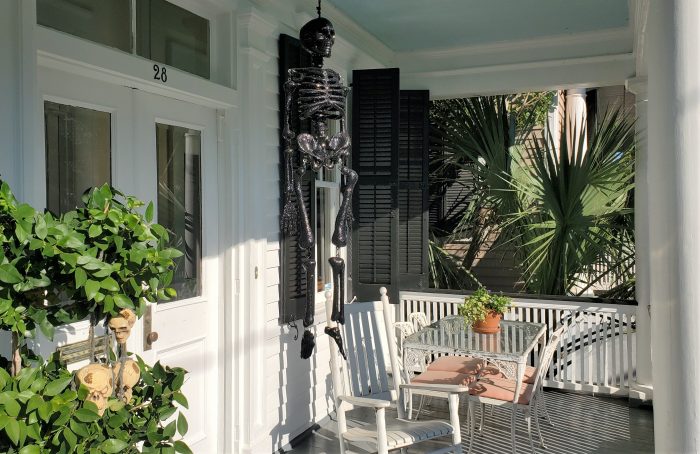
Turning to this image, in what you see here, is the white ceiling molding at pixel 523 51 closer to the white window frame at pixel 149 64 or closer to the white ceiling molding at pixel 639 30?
the white ceiling molding at pixel 639 30

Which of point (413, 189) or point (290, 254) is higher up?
point (413, 189)

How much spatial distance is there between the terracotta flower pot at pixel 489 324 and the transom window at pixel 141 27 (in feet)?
7.73

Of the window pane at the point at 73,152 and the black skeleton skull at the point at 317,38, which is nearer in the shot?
the window pane at the point at 73,152

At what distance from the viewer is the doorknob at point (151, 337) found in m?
3.00

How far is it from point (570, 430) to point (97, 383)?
3.90 meters

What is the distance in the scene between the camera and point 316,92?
2.96 m

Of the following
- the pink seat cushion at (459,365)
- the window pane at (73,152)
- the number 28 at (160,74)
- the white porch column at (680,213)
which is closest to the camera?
the white porch column at (680,213)

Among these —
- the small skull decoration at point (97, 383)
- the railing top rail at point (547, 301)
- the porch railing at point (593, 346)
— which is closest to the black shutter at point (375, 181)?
the railing top rail at point (547, 301)

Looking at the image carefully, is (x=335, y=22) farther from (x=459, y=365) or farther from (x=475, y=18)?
(x=459, y=365)

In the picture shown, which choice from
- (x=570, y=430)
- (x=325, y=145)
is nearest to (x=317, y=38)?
(x=325, y=145)

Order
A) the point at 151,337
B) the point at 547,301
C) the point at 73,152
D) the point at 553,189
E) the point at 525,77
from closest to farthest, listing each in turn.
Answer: the point at 73,152 < the point at 151,337 < the point at 547,301 < the point at 525,77 < the point at 553,189

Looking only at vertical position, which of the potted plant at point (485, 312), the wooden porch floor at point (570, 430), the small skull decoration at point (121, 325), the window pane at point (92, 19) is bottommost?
the wooden porch floor at point (570, 430)

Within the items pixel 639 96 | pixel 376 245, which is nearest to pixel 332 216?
pixel 376 245

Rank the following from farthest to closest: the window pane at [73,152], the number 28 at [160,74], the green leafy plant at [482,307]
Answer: the green leafy plant at [482,307] → the number 28 at [160,74] → the window pane at [73,152]
